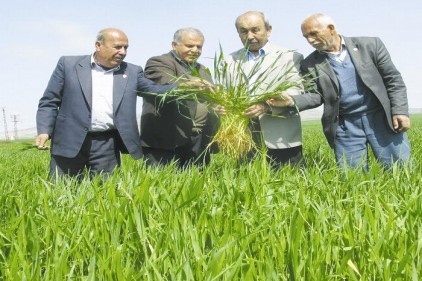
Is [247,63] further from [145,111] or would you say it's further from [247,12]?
[145,111]

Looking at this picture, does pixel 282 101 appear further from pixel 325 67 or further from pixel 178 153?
pixel 178 153

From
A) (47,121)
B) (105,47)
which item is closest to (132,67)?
(105,47)

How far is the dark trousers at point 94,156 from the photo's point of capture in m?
4.59

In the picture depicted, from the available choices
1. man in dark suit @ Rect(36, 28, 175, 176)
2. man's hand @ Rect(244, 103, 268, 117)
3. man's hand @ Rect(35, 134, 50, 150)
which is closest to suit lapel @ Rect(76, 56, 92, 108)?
man in dark suit @ Rect(36, 28, 175, 176)

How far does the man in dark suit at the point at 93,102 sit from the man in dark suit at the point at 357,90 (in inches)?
51.5

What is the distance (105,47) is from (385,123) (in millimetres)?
2361

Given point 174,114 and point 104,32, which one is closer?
point 104,32

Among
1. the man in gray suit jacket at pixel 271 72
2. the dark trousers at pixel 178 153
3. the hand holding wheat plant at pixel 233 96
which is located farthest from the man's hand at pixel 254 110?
the dark trousers at pixel 178 153

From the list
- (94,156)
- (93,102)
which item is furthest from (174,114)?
(94,156)

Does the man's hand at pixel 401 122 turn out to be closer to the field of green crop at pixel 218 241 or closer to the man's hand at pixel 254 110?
the man's hand at pixel 254 110

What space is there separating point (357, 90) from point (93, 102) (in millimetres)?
2159

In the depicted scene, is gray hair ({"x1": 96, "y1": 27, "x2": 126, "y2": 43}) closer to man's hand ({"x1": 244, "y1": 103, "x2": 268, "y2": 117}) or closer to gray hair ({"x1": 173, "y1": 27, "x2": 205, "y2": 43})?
gray hair ({"x1": 173, "y1": 27, "x2": 205, "y2": 43})

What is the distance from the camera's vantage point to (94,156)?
Result: 15.2 feet

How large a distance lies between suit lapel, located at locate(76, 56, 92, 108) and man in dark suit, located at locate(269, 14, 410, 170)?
5.75ft
